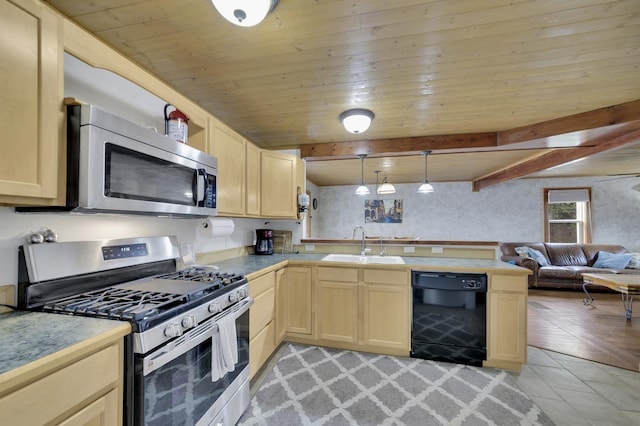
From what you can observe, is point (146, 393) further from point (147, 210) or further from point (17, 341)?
point (147, 210)

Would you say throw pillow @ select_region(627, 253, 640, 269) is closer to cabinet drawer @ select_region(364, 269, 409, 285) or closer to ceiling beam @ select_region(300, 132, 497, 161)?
ceiling beam @ select_region(300, 132, 497, 161)

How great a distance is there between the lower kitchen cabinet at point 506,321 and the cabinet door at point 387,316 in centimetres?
69

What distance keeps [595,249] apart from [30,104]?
25.9ft

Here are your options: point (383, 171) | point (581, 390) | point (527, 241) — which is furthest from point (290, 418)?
point (527, 241)

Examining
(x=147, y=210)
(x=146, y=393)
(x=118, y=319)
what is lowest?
(x=146, y=393)

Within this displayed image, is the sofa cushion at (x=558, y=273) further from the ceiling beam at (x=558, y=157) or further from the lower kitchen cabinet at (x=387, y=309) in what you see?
the lower kitchen cabinet at (x=387, y=309)

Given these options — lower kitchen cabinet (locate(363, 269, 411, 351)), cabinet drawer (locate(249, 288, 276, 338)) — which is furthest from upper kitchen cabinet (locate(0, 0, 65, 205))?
lower kitchen cabinet (locate(363, 269, 411, 351))

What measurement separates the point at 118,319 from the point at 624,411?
10.1ft

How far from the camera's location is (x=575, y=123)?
2.49 metres

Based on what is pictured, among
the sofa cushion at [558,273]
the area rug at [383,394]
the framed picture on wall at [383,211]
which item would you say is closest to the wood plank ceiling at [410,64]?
the area rug at [383,394]

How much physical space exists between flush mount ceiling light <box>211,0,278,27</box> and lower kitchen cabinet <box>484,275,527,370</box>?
2528mm

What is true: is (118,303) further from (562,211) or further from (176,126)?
(562,211)

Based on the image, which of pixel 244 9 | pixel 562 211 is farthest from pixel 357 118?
pixel 562 211

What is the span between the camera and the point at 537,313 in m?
3.68
